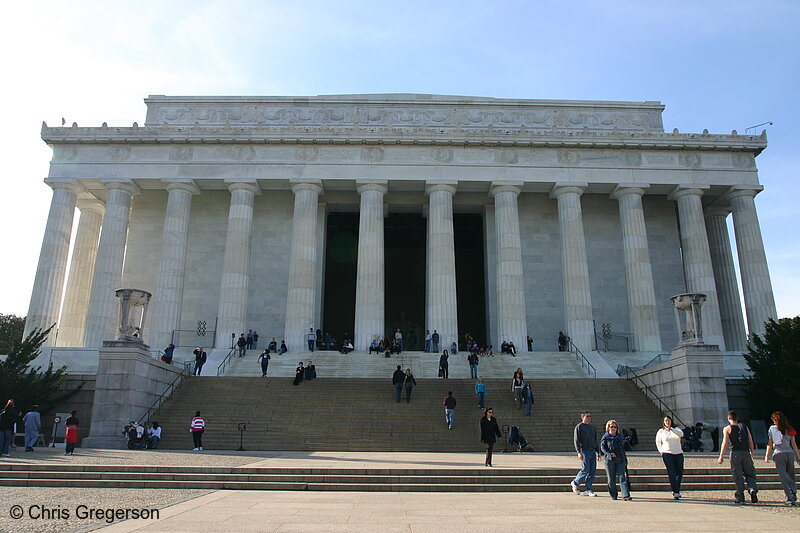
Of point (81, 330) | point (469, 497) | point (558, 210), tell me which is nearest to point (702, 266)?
point (558, 210)

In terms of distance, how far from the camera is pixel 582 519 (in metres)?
9.84

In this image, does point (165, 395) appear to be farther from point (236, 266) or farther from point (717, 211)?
point (717, 211)

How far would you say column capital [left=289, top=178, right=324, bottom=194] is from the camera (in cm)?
3947

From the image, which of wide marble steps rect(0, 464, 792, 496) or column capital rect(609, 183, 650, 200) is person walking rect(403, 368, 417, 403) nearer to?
wide marble steps rect(0, 464, 792, 496)

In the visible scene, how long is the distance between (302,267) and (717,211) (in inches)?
1152

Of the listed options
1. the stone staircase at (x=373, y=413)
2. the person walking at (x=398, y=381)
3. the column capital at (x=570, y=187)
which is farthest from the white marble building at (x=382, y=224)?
the person walking at (x=398, y=381)

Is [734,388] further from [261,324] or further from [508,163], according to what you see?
[261,324]

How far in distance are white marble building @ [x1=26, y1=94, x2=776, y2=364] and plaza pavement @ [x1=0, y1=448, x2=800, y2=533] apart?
2403cm

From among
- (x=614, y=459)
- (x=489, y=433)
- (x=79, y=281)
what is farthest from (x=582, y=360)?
(x=79, y=281)

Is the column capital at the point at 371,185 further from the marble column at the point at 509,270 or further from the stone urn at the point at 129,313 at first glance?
the stone urn at the point at 129,313

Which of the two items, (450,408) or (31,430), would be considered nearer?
(31,430)

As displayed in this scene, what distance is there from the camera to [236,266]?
1505 inches

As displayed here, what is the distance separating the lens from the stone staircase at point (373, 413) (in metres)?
22.6

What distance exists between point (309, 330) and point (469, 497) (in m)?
25.2
